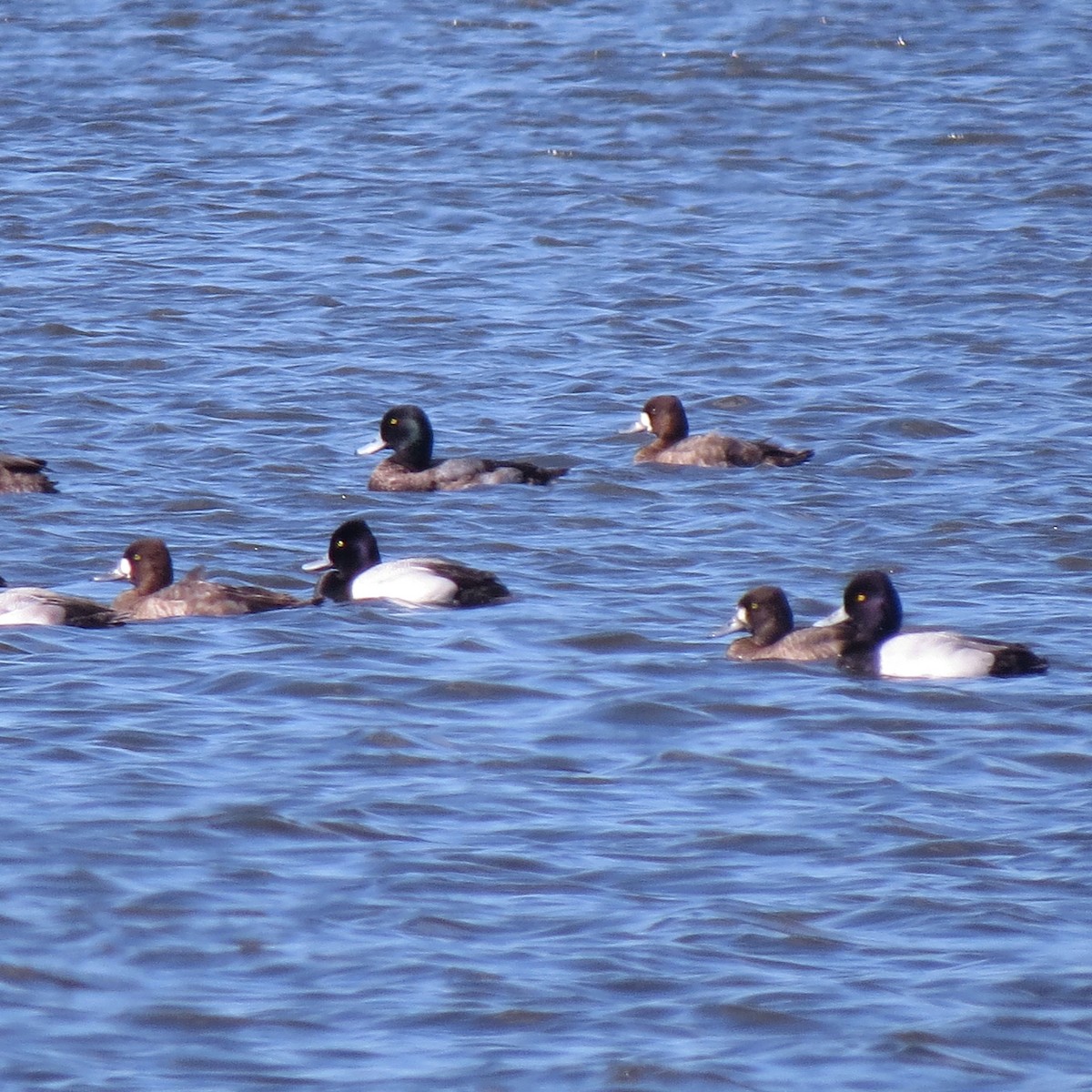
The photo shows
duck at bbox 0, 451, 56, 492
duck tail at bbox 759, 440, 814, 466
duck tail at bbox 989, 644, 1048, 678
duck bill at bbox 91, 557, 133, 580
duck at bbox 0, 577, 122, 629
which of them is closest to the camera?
duck tail at bbox 989, 644, 1048, 678

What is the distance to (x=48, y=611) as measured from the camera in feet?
33.6

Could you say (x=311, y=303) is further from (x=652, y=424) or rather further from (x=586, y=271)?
(x=652, y=424)

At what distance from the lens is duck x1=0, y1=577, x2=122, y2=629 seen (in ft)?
33.5

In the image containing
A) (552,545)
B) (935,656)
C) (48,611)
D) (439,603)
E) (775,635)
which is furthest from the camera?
(552,545)

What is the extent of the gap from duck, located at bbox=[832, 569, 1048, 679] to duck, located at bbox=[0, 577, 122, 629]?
3.10 metres

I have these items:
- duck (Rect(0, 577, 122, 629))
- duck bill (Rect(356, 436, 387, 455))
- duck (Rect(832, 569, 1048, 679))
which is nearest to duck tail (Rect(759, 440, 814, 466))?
duck bill (Rect(356, 436, 387, 455))

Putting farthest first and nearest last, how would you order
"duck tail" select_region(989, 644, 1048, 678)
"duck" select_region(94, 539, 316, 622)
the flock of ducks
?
"duck" select_region(94, 539, 316, 622), the flock of ducks, "duck tail" select_region(989, 644, 1048, 678)

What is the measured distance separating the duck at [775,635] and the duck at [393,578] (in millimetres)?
1202

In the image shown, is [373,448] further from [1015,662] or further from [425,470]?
[1015,662]

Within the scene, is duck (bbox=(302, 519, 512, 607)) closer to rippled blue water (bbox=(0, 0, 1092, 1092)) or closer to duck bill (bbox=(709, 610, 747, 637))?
rippled blue water (bbox=(0, 0, 1092, 1092))

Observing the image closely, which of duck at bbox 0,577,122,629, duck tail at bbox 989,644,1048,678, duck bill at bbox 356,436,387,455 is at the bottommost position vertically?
duck tail at bbox 989,644,1048,678

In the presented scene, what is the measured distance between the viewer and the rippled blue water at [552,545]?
6.54 meters

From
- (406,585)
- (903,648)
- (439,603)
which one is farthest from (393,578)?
(903,648)

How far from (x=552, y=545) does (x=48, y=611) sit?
2744 mm
